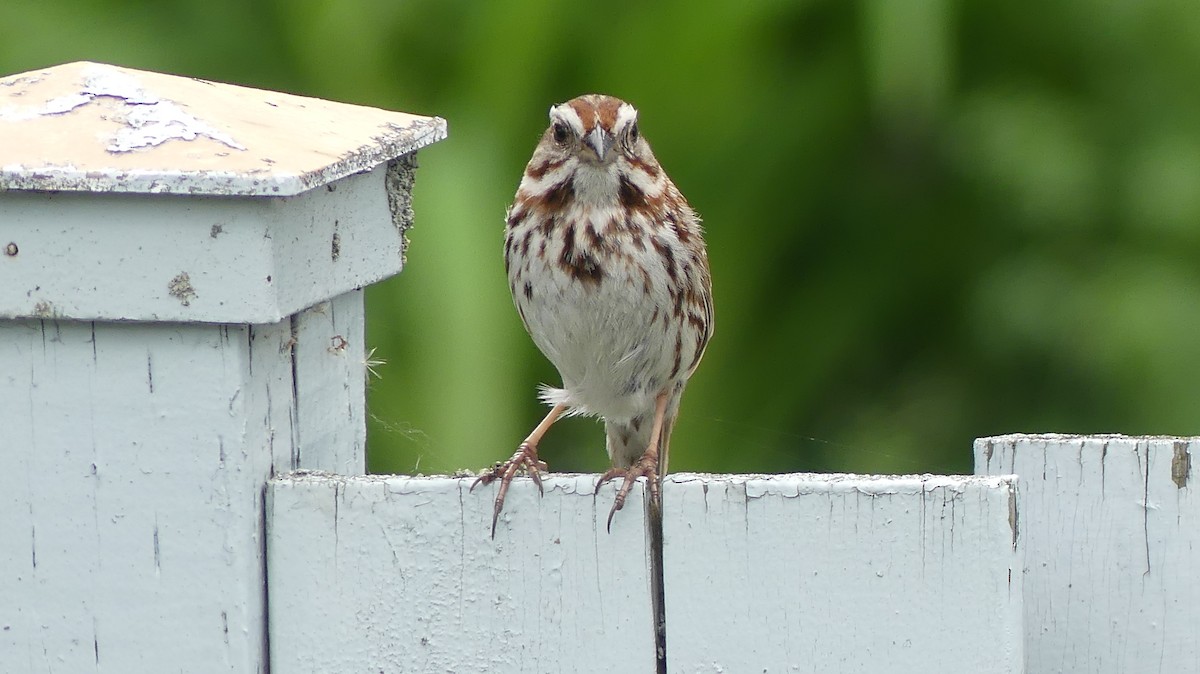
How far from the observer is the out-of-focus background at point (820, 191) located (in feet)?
11.2

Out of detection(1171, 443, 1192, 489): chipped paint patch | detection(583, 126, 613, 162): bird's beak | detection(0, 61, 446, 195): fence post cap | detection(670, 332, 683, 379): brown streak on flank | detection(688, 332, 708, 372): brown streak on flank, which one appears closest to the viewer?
detection(0, 61, 446, 195): fence post cap

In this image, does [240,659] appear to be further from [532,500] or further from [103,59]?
[103,59]

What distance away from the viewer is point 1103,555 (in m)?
1.74

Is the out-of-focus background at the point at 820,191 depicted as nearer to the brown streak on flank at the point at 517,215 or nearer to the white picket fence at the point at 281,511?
the brown streak on flank at the point at 517,215

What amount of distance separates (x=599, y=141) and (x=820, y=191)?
125 centimetres

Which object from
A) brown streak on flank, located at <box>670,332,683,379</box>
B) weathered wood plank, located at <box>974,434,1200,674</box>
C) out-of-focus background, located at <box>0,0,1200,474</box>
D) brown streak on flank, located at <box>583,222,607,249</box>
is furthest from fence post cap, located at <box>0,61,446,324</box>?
out-of-focus background, located at <box>0,0,1200,474</box>

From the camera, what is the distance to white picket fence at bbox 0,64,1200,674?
1.55 meters

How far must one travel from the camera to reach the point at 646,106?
3492 millimetres

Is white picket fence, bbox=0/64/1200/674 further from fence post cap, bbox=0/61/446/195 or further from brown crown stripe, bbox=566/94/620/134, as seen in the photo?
brown crown stripe, bbox=566/94/620/134

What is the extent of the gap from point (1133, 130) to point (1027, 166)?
237mm

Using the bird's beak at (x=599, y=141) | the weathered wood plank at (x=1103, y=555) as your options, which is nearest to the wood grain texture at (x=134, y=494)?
the weathered wood plank at (x=1103, y=555)

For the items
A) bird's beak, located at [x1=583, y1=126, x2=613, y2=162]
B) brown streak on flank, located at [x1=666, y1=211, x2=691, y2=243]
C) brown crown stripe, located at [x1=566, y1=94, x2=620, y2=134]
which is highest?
brown crown stripe, located at [x1=566, y1=94, x2=620, y2=134]

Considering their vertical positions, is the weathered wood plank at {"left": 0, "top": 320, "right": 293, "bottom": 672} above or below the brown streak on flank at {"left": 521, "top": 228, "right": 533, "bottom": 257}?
below

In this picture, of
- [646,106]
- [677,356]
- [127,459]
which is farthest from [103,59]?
[127,459]
